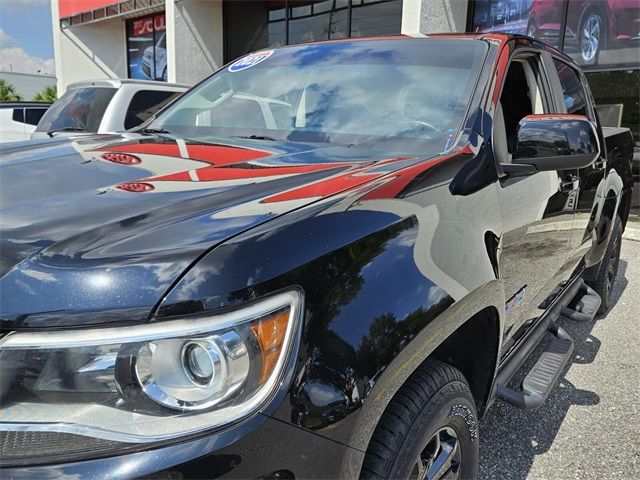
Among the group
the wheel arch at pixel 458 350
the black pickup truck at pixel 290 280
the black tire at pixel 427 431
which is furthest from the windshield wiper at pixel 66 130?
the black tire at pixel 427 431

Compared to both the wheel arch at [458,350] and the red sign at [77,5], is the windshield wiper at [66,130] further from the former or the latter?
the red sign at [77,5]

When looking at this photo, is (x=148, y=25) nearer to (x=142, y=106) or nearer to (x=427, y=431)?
(x=142, y=106)

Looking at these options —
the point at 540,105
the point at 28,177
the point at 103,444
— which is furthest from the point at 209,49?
the point at 103,444

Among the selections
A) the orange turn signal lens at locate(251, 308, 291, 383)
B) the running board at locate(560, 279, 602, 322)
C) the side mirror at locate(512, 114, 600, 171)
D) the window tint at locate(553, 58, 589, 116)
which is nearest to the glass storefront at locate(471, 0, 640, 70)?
the window tint at locate(553, 58, 589, 116)

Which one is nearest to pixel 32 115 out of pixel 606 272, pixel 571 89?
pixel 571 89

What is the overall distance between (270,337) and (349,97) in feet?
5.08

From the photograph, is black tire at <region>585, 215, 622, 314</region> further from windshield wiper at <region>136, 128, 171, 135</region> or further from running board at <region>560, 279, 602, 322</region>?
windshield wiper at <region>136, 128, 171, 135</region>

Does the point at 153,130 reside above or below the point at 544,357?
above

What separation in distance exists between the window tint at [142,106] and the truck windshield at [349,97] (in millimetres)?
3656

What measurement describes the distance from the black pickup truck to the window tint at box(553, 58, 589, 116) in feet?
2.87

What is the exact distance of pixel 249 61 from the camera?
3004mm

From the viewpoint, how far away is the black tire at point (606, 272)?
4172 mm

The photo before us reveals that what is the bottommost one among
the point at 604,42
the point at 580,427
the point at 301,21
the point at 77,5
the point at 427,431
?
the point at 580,427

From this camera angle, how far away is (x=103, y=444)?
38.8 inches
